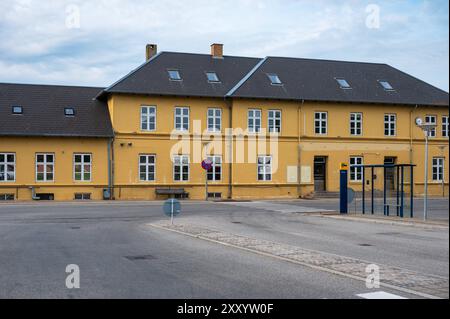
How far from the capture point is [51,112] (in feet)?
141

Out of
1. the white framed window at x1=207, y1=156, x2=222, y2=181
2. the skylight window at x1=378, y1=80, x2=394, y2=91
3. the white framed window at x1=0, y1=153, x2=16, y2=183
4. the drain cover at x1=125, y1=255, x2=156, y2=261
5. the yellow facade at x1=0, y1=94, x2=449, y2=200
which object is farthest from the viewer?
the skylight window at x1=378, y1=80, x2=394, y2=91

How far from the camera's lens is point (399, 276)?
10.7m

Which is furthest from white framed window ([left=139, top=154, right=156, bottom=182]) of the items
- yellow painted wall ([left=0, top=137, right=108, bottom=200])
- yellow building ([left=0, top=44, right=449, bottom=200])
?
yellow painted wall ([left=0, top=137, right=108, bottom=200])

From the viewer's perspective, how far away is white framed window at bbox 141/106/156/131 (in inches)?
1697

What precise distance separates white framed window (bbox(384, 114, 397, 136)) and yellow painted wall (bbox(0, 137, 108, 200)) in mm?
20557

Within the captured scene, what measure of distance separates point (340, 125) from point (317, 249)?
109 ft

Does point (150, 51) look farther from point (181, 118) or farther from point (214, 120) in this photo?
point (214, 120)

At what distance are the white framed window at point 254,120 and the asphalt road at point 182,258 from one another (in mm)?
21190

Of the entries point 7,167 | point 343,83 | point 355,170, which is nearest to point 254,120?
point 343,83

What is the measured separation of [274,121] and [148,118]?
8776mm

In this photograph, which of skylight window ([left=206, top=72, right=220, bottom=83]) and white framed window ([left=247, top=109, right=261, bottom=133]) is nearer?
white framed window ([left=247, top=109, right=261, bottom=133])

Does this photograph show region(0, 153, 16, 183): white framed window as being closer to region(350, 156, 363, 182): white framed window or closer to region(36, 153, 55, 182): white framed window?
region(36, 153, 55, 182): white framed window

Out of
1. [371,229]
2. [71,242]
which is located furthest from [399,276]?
[371,229]

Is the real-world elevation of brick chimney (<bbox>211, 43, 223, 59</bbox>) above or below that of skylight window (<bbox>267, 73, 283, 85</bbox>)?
above
